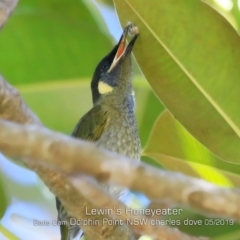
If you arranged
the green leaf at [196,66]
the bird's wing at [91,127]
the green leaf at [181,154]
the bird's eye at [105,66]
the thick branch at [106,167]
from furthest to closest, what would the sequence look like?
1. the bird's eye at [105,66]
2. the bird's wing at [91,127]
3. the green leaf at [181,154]
4. the green leaf at [196,66]
5. the thick branch at [106,167]

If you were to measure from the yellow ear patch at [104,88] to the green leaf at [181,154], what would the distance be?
0.30 meters

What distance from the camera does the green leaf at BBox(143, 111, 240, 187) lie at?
1176mm

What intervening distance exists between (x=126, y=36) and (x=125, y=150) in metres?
0.33

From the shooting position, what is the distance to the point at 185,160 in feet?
3.95

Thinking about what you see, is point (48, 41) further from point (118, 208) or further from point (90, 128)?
point (118, 208)

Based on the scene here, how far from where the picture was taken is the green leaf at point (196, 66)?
980 mm

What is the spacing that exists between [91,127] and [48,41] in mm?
243

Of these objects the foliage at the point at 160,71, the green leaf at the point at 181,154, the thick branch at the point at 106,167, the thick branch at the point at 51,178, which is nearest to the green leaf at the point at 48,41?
the foliage at the point at 160,71

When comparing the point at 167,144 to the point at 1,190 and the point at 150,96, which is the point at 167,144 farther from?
the point at 1,190

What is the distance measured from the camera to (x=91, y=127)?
129 centimetres

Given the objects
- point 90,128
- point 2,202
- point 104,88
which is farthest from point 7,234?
point 104,88

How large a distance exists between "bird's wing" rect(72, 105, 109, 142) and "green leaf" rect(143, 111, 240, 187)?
0.15 m

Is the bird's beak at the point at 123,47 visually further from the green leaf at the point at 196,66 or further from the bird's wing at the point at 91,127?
the bird's wing at the point at 91,127

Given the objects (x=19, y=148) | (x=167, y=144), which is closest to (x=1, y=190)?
(x=167, y=144)
